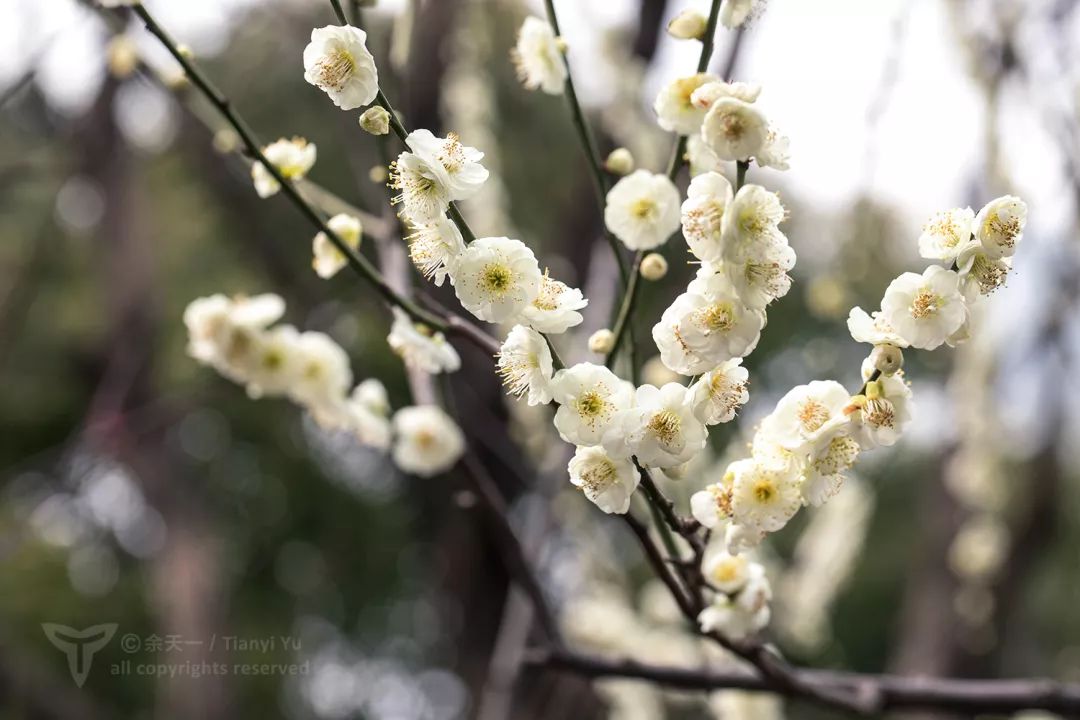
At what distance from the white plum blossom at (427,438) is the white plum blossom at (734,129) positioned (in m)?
0.66

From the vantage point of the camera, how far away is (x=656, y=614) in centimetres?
209

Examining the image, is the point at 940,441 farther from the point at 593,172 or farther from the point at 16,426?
the point at 16,426

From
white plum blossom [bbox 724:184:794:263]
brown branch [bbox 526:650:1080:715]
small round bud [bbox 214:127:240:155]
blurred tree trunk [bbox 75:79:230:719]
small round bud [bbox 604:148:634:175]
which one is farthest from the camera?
blurred tree trunk [bbox 75:79:230:719]

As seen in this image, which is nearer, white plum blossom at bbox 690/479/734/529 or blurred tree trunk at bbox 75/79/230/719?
white plum blossom at bbox 690/479/734/529

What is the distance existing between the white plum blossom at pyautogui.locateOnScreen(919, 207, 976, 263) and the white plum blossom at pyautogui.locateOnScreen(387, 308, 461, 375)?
375mm

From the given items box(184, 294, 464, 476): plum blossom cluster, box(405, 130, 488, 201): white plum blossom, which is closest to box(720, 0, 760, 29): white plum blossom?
box(405, 130, 488, 201): white plum blossom

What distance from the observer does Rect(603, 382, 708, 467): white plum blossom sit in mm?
549

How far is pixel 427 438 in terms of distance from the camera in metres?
1.16

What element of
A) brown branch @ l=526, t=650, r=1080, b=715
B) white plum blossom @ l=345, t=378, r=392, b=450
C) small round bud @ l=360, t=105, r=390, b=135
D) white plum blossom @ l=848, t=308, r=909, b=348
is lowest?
brown branch @ l=526, t=650, r=1080, b=715

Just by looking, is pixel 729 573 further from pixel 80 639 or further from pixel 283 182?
pixel 80 639

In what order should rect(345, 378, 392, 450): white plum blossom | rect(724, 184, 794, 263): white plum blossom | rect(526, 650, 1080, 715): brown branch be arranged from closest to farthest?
rect(724, 184, 794, 263): white plum blossom
rect(526, 650, 1080, 715): brown branch
rect(345, 378, 392, 450): white plum blossom

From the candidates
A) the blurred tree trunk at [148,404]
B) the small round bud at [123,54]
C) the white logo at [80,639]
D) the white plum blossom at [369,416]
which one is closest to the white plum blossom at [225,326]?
the white plum blossom at [369,416]

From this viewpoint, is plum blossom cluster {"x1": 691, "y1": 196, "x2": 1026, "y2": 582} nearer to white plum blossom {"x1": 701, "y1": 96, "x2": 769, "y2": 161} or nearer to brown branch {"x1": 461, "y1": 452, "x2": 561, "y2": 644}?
white plum blossom {"x1": 701, "y1": 96, "x2": 769, "y2": 161}

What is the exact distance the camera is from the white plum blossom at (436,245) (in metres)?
0.53
